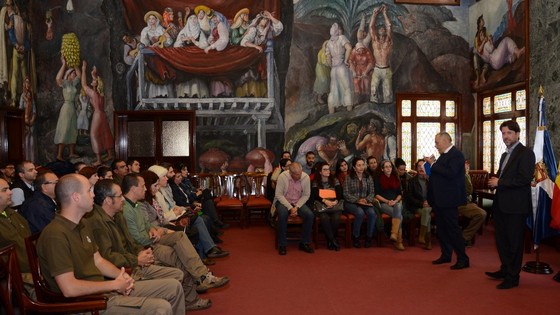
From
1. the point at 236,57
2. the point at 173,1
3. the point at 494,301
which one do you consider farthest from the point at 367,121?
the point at 494,301

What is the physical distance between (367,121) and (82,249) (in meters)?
8.70

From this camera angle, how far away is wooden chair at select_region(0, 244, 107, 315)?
2625mm

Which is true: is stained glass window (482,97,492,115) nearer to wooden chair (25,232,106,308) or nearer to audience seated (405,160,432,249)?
audience seated (405,160,432,249)

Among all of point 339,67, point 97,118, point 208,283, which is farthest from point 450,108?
point 208,283

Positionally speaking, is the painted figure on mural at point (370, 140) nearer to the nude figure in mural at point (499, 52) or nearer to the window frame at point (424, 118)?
the window frame at point (424, 118)

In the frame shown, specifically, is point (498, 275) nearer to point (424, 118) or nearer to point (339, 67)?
point (424, 118)

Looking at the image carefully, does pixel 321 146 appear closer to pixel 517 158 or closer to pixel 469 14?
pixel 469 14

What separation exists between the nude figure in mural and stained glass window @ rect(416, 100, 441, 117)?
147 centimetres

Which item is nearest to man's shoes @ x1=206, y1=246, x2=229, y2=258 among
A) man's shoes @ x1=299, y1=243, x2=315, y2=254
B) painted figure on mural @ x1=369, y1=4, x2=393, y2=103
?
man's shoes @ x1=299, y1=243, x2=315, y2=254

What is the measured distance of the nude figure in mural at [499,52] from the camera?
9.15 m

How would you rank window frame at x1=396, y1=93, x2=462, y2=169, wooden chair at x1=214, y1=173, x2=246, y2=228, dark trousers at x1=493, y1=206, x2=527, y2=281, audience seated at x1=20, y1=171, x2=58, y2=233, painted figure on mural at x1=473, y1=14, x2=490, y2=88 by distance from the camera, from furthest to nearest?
window frame at x1=396, y1=93, x2=462, y2=169
painted figure on mural at x1=473, y1=14, x2=490, y2=88
wooden chair at x1=214, y1=173, x2=246, y2=228
dark trousers at x1=493, y1=206, x2=527, y2=281
audience seated at x1=20, y1=171, x2=58, y2=233

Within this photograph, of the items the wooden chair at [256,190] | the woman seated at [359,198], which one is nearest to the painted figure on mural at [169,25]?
the wooden chair at [256,190]

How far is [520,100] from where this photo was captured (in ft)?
30.2

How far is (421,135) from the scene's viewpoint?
443 inches
